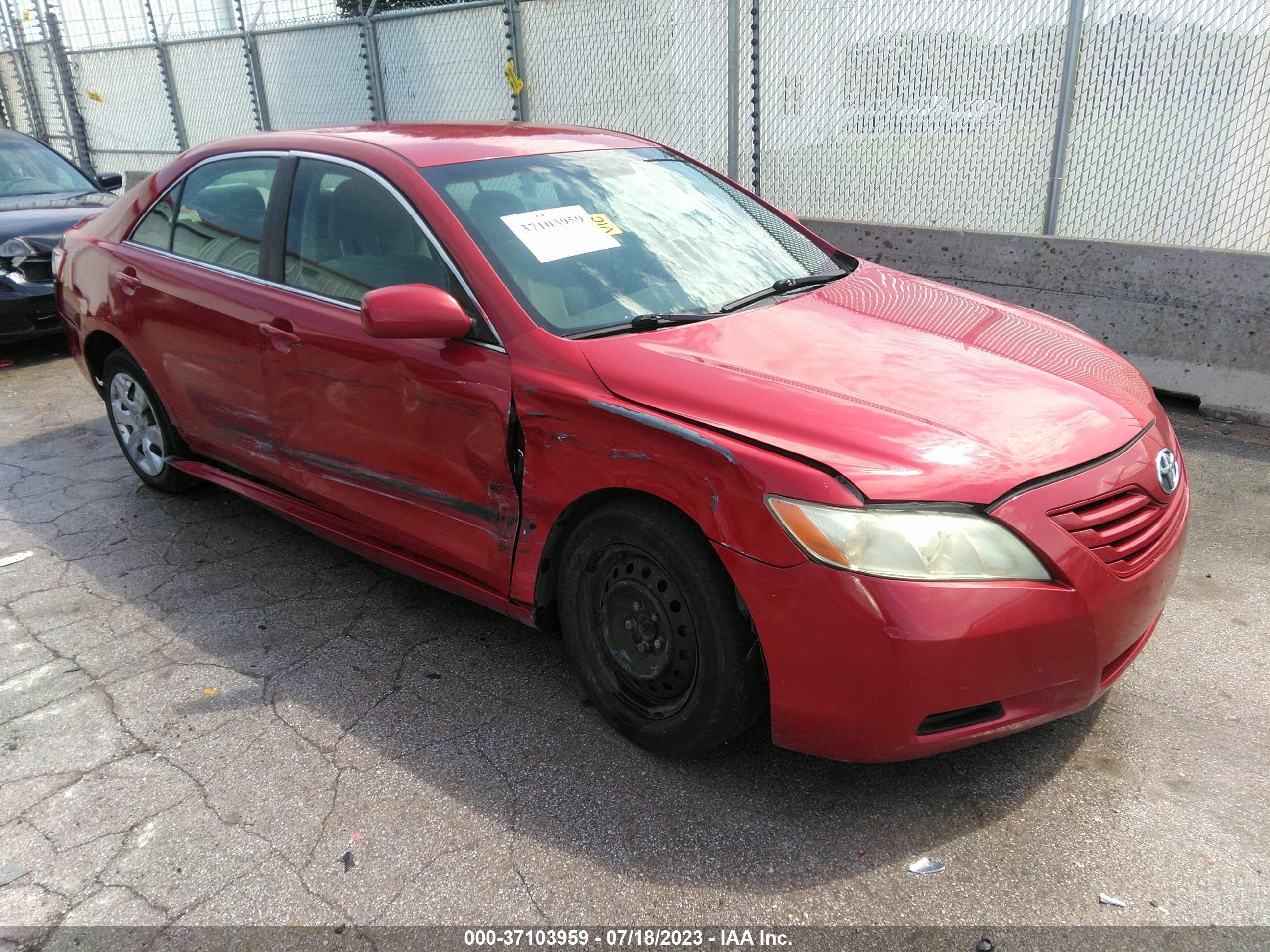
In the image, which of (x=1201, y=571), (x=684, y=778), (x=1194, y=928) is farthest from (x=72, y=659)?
(x=1201, y=571)

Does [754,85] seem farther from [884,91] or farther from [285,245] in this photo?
[285,245]

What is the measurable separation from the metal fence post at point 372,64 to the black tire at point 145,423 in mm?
6204

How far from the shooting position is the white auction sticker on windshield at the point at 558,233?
10.3ft

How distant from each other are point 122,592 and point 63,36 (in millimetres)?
13564

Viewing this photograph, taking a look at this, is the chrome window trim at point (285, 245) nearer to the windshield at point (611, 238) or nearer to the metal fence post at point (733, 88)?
the windshield at point (611, 238)

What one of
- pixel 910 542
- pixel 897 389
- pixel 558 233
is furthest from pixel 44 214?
pixel 910 542

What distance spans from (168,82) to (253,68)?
6.92ft

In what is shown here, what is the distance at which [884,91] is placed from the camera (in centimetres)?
679

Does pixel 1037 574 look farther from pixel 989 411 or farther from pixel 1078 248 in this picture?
pixel 1078 248

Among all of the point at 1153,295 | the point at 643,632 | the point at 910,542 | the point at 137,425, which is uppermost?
the point at 910,542

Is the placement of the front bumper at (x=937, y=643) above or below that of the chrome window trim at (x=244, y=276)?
below

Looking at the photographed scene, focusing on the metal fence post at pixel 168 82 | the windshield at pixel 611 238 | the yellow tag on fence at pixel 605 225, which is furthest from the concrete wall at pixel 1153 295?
the metal fence post at pixel 168 82

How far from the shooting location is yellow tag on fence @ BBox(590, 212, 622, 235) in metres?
3.29

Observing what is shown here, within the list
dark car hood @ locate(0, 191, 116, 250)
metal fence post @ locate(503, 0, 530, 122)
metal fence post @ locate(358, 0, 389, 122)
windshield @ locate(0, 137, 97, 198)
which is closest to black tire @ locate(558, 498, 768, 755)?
dark car hood @ locate(0, 191, 116, 250)
